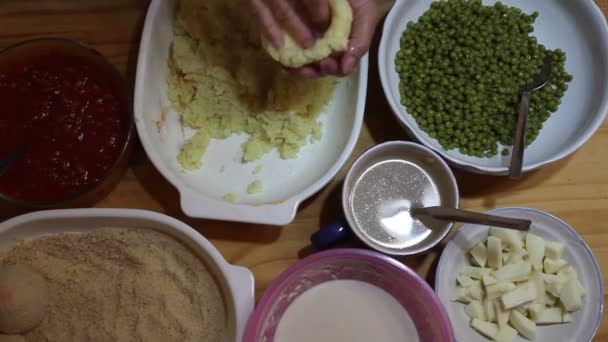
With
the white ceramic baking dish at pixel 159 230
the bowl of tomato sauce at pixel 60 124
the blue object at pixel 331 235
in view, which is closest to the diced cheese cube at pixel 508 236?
the blue object at pixel 331 235

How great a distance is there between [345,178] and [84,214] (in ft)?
2.65

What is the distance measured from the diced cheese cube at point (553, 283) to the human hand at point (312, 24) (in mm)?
932

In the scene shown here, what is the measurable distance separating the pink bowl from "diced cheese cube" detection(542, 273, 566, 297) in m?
0.40

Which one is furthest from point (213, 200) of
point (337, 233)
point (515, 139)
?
point (515, 139)

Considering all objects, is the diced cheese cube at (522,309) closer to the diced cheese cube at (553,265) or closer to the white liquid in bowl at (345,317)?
the diced cheese cube at (553,265)

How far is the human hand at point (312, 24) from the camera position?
5.03 ft

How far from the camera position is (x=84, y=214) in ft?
5.40

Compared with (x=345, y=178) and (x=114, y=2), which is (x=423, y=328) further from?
(x=114, y=2)

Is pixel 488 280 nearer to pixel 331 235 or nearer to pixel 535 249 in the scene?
pixel 535 249

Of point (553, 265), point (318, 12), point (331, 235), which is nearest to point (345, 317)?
point (331, 235)

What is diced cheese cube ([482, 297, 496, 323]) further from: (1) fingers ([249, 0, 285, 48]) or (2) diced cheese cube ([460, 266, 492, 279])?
(1) fingers ([249, 0, 285, 48])

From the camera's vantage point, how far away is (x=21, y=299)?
1561 mm

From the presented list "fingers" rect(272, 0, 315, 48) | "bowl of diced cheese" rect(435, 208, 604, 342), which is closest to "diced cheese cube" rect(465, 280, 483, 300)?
"bowl of diced cheese" rect(435, 208, 604, 342)

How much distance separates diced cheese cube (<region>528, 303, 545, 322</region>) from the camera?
1726mm
